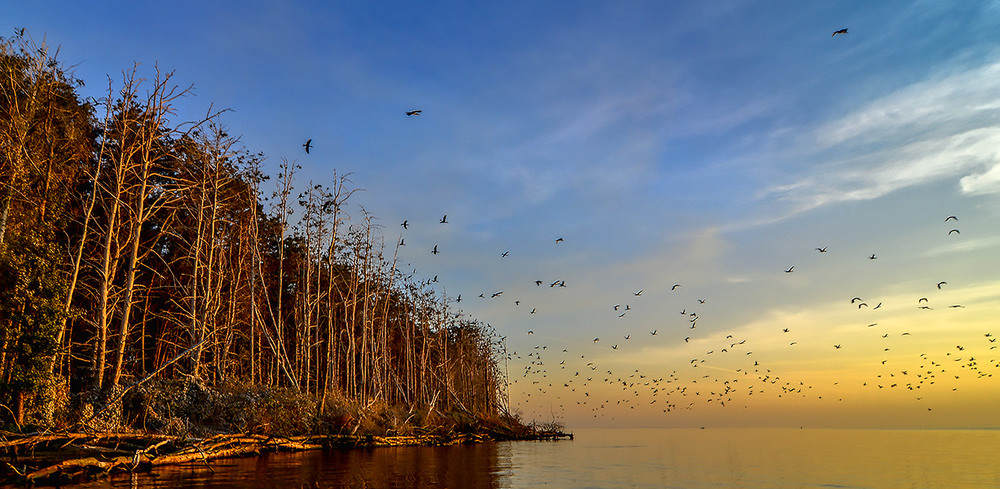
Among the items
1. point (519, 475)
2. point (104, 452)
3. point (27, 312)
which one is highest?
point (27, 312)

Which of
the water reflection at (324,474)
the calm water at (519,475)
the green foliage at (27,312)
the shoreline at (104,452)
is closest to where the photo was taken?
the shoreline at (104,452)

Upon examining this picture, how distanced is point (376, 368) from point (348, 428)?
11441mm

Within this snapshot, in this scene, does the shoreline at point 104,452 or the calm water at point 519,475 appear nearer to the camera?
the shoreline at point 104,452

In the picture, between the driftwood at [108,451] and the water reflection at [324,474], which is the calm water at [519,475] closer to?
the water reflection at [324,474]

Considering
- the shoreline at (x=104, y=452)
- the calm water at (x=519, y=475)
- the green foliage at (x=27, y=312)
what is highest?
the green foliage at (x=27, y=312)

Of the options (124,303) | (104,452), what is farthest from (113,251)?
(104,452)

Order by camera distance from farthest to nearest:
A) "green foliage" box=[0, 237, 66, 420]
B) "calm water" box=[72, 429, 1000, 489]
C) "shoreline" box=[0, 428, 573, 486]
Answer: "green foliage" box=[0, 237, 66, 420] → "calm water" box=[72, 429, 1000, 489] → "shoreline" box=[0, 428, 573, 486]

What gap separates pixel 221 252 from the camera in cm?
3422

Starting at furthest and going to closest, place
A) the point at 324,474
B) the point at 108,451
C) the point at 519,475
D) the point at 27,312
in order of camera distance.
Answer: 1. the point at 519,475
2. the point at 27,312
3. the point at 324,474
4. the point at 108,451

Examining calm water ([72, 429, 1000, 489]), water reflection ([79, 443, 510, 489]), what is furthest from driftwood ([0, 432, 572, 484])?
calm water ([72, 429, 1000, 489])

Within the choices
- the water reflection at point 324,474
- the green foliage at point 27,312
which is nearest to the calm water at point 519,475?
the water reflection at point 324,474

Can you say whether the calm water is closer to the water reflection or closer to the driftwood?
the water reflection

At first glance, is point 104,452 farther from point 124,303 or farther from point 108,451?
point 124,303

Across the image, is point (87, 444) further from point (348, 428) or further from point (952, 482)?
point (952, 482)
